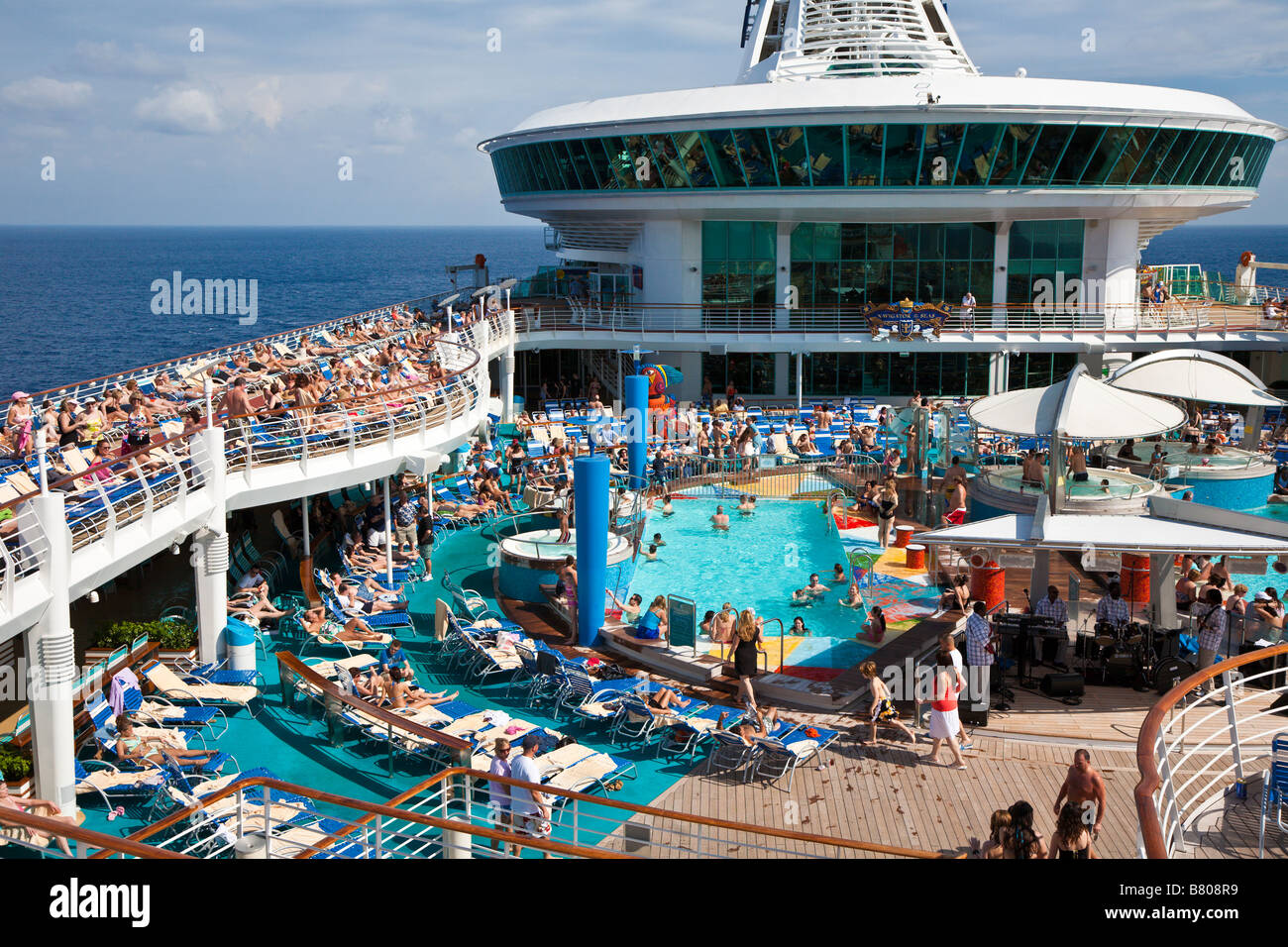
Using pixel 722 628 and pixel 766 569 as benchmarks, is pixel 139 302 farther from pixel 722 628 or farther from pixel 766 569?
pixel 722 628

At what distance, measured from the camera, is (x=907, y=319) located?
98.5ft

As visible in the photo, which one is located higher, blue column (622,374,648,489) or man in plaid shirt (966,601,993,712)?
blue column (622,374,648,489)

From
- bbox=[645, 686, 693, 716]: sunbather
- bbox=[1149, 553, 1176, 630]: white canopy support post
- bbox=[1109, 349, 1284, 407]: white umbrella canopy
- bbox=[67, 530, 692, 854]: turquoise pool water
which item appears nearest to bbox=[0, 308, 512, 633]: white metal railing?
bbox=[67, 530, 692, 854]: turquoise pool water

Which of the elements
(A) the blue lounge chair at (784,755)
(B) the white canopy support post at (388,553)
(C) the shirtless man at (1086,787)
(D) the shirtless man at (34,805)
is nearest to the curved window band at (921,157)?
(B) the white canopy support post at (388,553)

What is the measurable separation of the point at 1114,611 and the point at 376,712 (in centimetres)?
794

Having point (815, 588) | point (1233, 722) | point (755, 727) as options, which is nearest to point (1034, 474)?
point (815, 588)

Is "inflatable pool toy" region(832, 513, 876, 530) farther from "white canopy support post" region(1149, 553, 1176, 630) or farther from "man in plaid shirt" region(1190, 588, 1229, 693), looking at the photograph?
"man in plaid shirt" region(1190, 588, 1229, 693)

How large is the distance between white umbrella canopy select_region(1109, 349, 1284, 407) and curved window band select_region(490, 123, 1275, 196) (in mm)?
10539

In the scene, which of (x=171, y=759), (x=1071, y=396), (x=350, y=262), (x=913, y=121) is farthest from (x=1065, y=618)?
(x=350, y=262)

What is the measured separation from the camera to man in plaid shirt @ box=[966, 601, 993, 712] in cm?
1153

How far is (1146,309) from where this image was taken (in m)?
32.0

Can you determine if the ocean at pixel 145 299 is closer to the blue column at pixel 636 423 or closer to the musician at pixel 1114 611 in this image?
the blue column at pixel 636 423

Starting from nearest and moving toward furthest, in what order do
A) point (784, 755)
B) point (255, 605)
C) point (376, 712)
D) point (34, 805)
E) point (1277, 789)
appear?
Result: point (1277, 789) < point (34, 805) < point (376, 712) < point (784, 755) < point (255, 605)

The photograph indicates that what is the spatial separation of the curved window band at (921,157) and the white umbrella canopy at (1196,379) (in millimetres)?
10539
